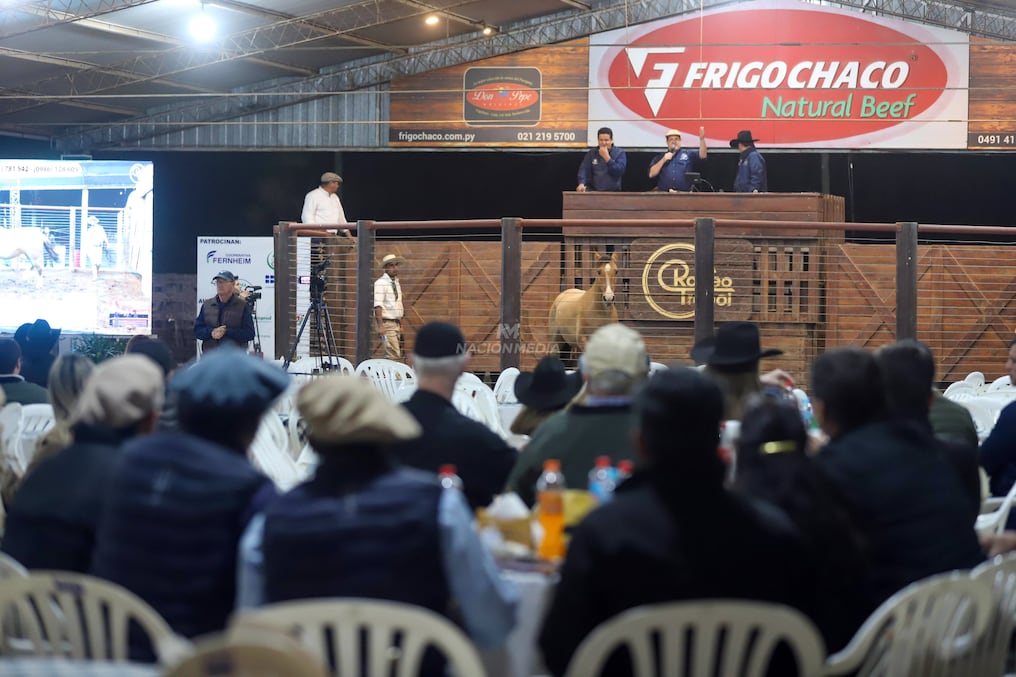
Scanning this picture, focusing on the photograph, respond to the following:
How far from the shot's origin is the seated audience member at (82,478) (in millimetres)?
3131

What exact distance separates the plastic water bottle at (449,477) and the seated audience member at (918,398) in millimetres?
1195

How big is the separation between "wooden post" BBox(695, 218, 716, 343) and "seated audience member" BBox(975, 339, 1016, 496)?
160 inches

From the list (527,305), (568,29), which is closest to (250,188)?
(568,29)

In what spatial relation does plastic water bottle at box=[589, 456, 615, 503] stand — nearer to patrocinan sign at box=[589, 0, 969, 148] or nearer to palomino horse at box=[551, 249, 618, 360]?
palomino horse at box=[551, 249, 618, 360]

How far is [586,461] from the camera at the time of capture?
12.1ft

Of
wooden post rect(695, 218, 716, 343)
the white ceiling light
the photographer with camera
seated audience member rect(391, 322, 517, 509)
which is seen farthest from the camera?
the white ceiling light

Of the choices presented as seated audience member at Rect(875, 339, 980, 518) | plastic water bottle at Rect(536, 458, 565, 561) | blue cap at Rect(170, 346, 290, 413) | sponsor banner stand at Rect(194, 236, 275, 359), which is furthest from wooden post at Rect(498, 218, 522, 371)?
sponsor banner stand at Rect(194, 236, 275, 359)

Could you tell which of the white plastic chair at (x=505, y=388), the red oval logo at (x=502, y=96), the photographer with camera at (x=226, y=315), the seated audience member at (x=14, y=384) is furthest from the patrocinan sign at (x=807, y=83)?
the seated audience member at (x=14, y=384)

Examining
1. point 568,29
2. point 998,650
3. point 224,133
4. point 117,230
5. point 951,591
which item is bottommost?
point 998,650

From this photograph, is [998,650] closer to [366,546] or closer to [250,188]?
[366,546]

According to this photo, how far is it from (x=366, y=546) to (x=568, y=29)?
15.1 meters

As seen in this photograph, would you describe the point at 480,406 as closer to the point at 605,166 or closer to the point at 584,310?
the point at 584,310

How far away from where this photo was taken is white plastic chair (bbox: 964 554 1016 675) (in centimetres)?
286

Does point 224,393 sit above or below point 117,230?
below
